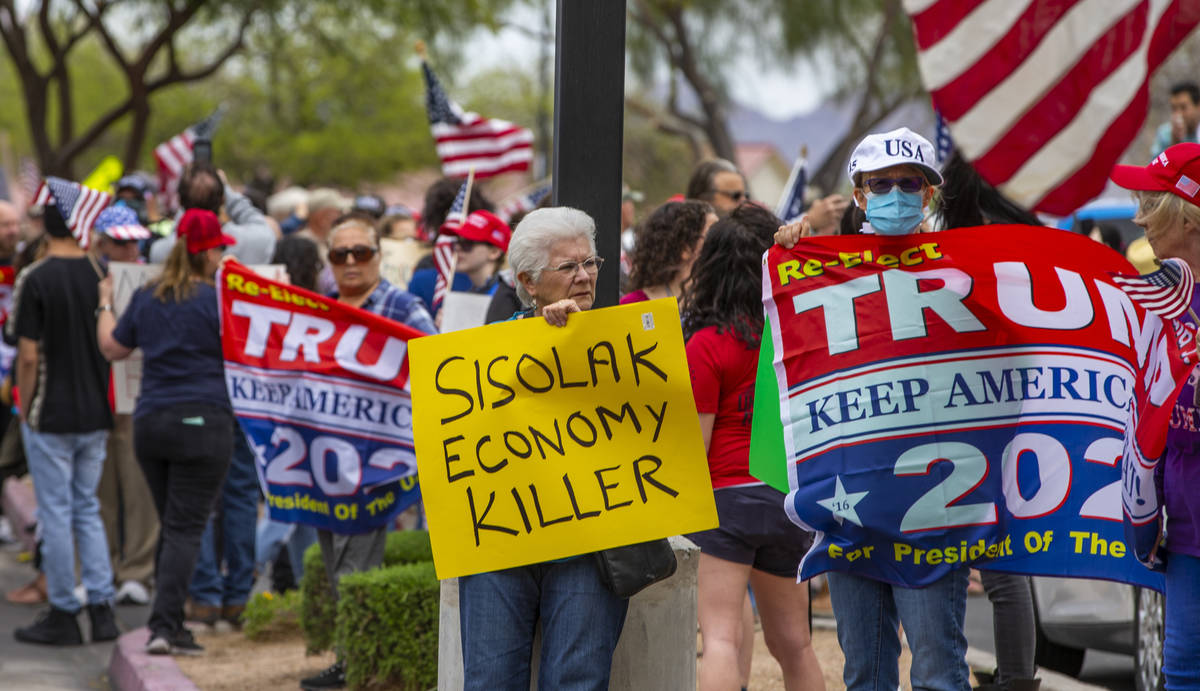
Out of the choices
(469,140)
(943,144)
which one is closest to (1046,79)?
(943,144)

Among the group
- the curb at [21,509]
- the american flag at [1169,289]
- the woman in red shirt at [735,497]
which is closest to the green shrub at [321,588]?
the woman in red shirt at [735,497]

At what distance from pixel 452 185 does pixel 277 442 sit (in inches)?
95.5

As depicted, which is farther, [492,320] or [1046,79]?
[492,320]

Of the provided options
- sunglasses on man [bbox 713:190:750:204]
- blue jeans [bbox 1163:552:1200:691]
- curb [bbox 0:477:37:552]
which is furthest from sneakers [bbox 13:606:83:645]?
blue jeans [bbox 1163:552:1200:691]

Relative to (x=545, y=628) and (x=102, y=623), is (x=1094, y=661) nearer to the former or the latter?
(x=545, y=628)

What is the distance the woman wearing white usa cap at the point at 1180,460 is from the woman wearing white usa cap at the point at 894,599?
60cm

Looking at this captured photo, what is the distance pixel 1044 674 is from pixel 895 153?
11.2ft

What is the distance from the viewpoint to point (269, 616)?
7961mm

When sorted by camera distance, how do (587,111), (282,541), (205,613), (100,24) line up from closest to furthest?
(587,111), (205,613), (282,541), (100,24)

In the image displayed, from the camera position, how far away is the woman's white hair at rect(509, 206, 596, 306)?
14.0ft

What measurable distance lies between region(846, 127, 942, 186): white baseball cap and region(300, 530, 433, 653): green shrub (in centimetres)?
341

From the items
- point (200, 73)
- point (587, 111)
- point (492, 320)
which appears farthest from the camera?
point (200, 73)

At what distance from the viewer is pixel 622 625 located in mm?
4348

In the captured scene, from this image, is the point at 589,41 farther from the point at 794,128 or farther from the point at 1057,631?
the point at 794,128
